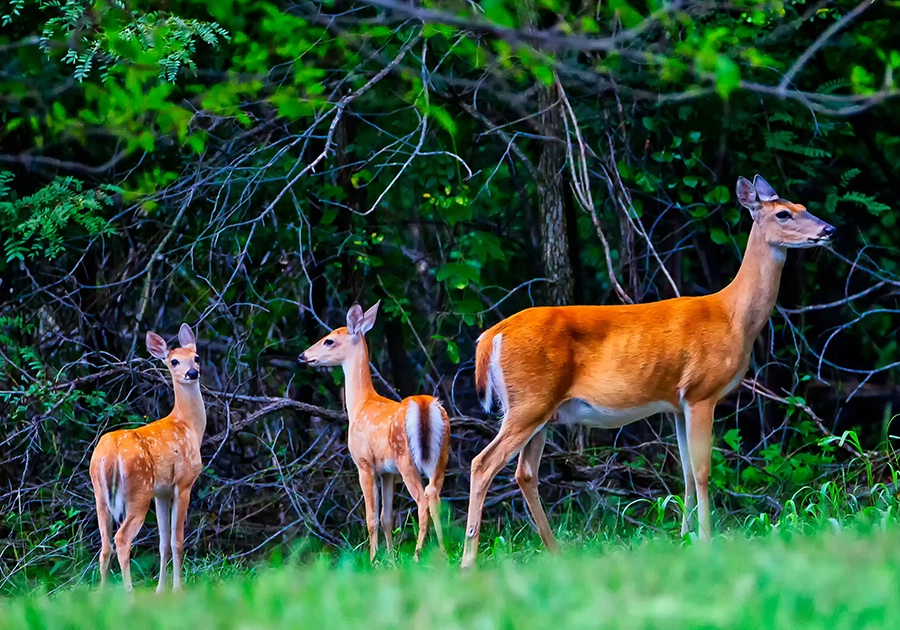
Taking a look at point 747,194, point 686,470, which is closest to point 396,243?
point 747,194

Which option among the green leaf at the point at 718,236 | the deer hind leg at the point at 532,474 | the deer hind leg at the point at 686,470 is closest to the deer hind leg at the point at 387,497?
the deer hind leg at the point at 532,474

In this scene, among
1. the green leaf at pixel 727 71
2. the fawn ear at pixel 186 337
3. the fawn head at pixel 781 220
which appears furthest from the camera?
the fawn ear at pixel 186 337

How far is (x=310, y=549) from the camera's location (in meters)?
8.54

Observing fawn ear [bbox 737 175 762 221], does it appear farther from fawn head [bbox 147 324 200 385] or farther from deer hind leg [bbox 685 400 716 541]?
fawn head [bbox 147 324 200 385]

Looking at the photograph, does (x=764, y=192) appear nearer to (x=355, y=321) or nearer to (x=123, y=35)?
(x=355, y=321)

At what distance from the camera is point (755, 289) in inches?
289

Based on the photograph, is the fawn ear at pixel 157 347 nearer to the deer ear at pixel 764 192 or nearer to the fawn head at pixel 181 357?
the fawn head at pixel 181 357

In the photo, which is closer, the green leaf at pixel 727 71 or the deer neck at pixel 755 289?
the green leaf at pixel 727 71

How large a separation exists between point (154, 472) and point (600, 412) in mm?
2463

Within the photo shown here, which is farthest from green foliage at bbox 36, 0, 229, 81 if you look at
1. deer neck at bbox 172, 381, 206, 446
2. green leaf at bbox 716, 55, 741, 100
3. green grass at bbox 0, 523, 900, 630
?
green leaf at bbox 716, 55, 741, 100

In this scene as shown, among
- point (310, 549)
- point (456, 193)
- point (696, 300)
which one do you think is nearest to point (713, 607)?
point (696, 300)

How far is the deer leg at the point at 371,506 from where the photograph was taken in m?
7.44

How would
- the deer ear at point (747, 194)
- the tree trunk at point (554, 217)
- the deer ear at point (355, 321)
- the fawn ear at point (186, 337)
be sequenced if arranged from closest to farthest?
the deer ear at point (747, 194)
the fawn ear at point (186, 337)
the deer ear at point (355, 321)
the tree trunk at point (554, 217)

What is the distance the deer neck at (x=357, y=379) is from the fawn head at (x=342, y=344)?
0.03 metres
